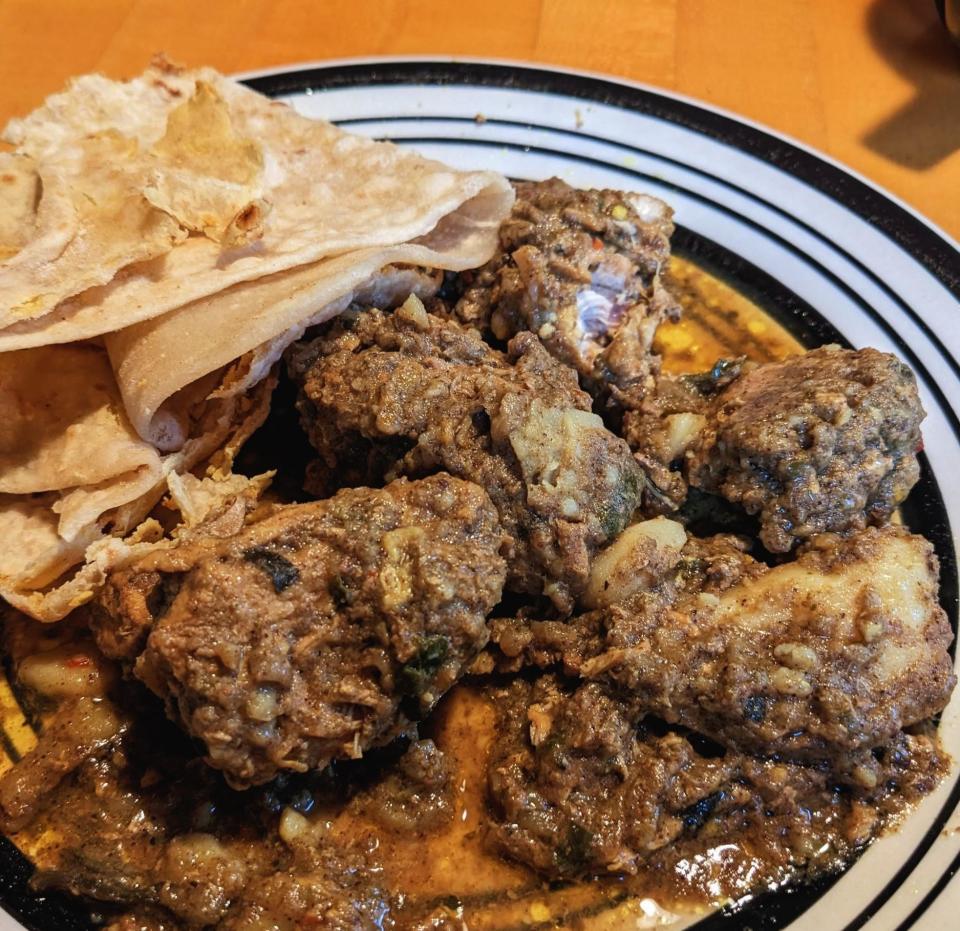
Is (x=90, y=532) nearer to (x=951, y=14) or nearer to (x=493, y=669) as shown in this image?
(x=493, y=669)

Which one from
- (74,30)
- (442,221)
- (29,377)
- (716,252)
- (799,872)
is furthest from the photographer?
(74,30)

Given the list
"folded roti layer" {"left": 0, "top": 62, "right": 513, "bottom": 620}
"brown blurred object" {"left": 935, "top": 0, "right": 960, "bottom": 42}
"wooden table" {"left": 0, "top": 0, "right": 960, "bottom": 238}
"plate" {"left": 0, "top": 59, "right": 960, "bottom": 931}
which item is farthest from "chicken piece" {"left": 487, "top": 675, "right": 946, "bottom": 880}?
"brown blurred object" {"left": 935, "top": 0, "right": 960, "bottom": 42}

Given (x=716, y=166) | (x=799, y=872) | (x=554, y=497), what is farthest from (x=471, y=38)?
(x=799, y=872)

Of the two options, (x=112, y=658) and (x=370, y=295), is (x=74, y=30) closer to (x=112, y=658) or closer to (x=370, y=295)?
(x=370, y=295)

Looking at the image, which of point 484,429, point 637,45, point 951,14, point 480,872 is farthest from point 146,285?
point 951,14

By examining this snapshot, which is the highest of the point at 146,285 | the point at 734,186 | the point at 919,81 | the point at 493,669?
the point at 919,81
